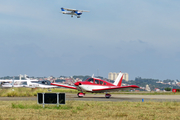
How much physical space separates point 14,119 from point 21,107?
4.18 m

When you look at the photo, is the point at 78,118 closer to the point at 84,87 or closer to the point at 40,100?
the point at 40,100

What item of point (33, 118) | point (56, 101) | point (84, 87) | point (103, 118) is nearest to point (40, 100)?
point (56, 101)

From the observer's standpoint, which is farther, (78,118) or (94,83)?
(94,83)

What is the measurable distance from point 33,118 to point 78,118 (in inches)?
70.0

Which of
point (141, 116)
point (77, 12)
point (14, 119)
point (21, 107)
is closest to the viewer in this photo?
point (14, 119)

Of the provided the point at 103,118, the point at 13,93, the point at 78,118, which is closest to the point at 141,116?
the point at 103,118

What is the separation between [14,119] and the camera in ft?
34.8

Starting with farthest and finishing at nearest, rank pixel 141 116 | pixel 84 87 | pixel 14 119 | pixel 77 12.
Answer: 1. pixel 77 12
2. pixel 84 87
3. pixel 141 116
4. pixel 14 119

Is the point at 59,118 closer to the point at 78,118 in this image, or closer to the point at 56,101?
the point at 78,118

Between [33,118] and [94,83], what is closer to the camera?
[33,118]

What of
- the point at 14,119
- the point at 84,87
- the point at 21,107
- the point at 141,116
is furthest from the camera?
the point at 84,87

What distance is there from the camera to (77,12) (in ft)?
176

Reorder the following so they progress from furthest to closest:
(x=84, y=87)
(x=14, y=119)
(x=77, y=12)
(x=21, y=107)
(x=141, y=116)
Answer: (x=77, y=12)
(x=84, y=87)
(x=21, y=107)
(x=141, y=116)
(x=14, y=119)

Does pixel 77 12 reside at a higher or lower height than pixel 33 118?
higher
